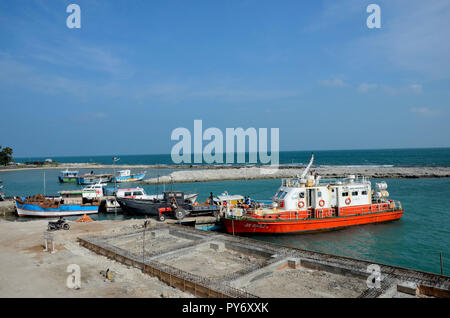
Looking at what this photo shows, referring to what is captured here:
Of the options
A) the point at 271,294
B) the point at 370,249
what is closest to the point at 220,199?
the point at 370,249

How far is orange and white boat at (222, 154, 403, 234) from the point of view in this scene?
796 inches

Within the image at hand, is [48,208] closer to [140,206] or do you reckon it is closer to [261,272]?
[140,206]

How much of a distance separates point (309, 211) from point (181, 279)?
546 inches

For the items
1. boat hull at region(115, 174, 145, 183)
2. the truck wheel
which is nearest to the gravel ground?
the truck wheel

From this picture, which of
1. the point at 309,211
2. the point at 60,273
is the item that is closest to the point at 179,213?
the point at 309,211

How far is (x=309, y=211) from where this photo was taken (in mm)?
21141

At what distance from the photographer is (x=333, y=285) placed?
417 inches

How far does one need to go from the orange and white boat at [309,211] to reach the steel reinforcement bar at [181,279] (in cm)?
829

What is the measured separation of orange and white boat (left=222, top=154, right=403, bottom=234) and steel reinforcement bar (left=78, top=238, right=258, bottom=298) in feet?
27.2

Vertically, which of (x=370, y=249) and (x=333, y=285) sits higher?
(x=333, y=285)
